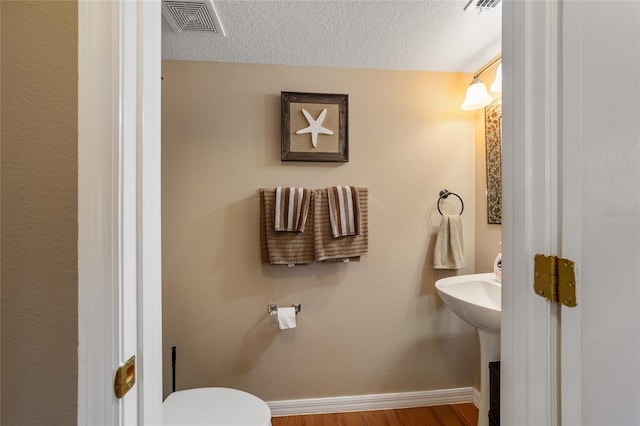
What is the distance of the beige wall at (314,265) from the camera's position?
5.70ft

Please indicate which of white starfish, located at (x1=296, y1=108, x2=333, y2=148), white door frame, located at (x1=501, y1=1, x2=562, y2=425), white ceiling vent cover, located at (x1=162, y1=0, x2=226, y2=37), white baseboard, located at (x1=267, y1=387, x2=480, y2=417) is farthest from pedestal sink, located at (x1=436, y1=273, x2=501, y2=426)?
white ceiling vent cover, located at (x1=162, y1=0, x2=226, y2=37)

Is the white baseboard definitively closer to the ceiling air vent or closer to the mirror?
the mirror

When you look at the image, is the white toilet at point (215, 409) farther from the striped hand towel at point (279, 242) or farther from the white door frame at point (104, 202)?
the white door frame at point (104, 202)

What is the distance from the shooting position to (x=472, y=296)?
1.57 m

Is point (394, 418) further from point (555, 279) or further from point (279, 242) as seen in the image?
point (555, 279)

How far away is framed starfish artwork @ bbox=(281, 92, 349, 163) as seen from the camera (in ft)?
5.76

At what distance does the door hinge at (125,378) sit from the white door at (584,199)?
2.39 feet

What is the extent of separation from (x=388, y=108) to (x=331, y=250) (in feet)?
3.31

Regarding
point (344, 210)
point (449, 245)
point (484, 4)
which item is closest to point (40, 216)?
point (344, 210)

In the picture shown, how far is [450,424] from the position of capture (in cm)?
173

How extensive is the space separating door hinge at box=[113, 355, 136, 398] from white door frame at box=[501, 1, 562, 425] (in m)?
0.73

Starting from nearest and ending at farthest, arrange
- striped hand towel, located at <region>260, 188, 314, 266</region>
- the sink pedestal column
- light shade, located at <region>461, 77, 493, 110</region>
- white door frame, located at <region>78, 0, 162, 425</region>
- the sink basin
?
white door frame, located at <region>78, 0, 162, 425</region> < the sink basin < the sink pedestal column < light shade, located at <region>461, 77, 493, 110</region> < striped hand towel, located at <region>260, 188, 314, 266</region>

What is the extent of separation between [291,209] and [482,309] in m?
1.09

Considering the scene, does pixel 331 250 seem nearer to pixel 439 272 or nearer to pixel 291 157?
pixel 291 157
